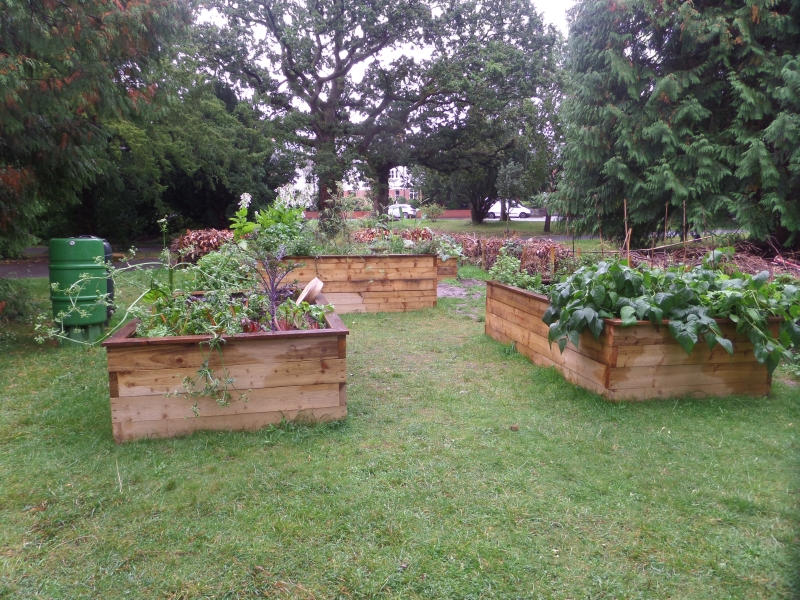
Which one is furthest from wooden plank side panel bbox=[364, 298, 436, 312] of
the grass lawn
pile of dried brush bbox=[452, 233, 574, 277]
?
the grass lawn

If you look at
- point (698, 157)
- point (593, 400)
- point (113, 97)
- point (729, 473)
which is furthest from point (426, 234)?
point (729, 473)

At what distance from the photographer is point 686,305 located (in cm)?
379

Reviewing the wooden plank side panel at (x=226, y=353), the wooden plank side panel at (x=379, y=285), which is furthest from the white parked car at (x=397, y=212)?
the wooden plank side panel at (x=226, y=353)

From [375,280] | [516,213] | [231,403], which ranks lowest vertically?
[231,403]

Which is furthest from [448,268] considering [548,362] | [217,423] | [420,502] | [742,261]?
[420,502]

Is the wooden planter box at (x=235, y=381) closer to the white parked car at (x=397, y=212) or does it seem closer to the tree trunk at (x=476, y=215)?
the white parked car at (x=397, y=212)

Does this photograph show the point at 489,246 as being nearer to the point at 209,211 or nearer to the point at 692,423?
the point at 692,423

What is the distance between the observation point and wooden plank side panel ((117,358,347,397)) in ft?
10.4

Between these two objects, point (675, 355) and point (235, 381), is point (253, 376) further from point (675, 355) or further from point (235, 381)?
point (675, 355)

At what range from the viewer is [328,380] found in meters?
3.47

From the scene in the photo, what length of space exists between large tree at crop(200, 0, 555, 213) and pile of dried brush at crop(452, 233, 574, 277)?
872 cm

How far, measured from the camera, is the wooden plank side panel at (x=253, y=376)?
125 inches

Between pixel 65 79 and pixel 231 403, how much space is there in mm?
3999

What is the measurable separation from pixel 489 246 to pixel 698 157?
16.5ft
